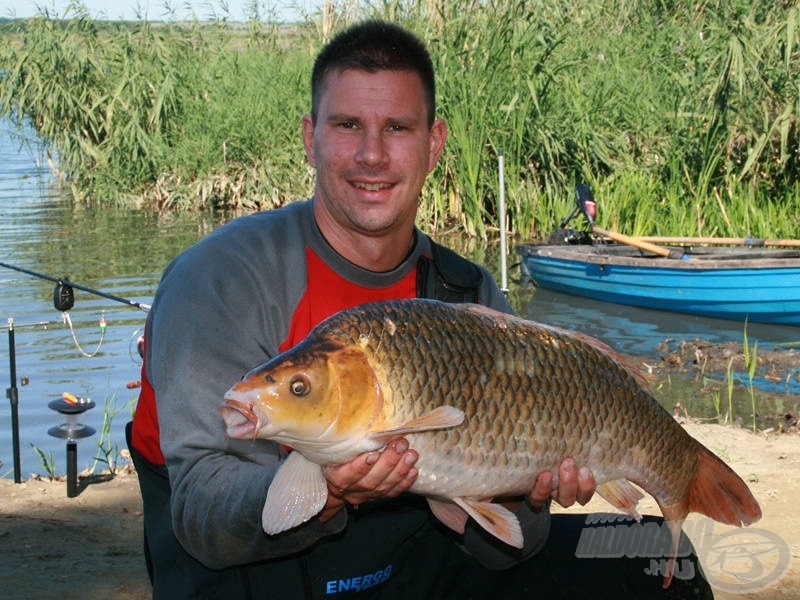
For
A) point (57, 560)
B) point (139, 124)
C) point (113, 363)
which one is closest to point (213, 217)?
point (139, 124)

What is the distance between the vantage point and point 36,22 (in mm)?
16062

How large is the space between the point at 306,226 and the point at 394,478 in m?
0.87

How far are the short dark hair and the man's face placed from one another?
0.08 feet

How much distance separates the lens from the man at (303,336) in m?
2.30

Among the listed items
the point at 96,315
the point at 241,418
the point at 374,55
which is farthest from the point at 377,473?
the point at 96,315

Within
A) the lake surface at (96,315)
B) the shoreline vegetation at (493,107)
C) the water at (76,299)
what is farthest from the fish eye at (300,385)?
the shoreline vegetation at (493,107)

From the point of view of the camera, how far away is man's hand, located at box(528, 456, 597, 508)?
2277mm

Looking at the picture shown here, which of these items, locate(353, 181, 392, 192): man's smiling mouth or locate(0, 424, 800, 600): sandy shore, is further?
locate(0, 424, 800, 600): sandy shore

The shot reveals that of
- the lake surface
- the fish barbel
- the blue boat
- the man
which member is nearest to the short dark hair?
the man

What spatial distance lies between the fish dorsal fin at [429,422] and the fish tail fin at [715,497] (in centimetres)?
67

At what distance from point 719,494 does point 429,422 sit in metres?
0.81

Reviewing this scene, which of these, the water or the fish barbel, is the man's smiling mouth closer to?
the fish barbel

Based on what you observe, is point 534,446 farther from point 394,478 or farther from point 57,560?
point 57,560

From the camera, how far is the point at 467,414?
2.13 meters
